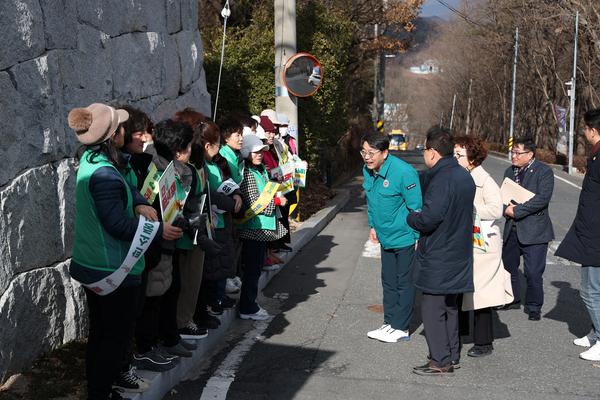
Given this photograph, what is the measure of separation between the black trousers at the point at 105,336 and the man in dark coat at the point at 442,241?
2.28 metres

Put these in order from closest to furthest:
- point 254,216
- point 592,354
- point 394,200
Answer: point 592,354 < point 394,200 < point 254,216

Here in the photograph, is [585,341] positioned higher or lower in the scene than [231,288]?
lower

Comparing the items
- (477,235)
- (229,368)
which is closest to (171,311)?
(229,368)

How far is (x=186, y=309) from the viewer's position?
5.85m

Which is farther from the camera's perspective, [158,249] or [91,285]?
[158,249]

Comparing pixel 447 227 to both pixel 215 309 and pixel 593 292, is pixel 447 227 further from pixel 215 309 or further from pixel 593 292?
pixel 215 309

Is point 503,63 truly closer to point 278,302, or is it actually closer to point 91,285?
point 278,302

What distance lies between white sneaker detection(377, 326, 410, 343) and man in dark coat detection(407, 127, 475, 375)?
0.77 metres

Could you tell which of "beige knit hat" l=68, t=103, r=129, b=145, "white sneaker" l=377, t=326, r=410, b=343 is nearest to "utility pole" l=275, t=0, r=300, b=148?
"white sneaker" l=377, t=326, r=410, b=343

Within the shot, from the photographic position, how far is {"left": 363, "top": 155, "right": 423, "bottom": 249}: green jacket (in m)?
→ 6.24

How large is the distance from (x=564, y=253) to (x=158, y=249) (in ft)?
11.7

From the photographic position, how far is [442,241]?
552 centimetres

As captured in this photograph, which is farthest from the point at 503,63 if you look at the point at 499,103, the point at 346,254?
the point at 346,254

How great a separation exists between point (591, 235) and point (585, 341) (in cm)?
98
